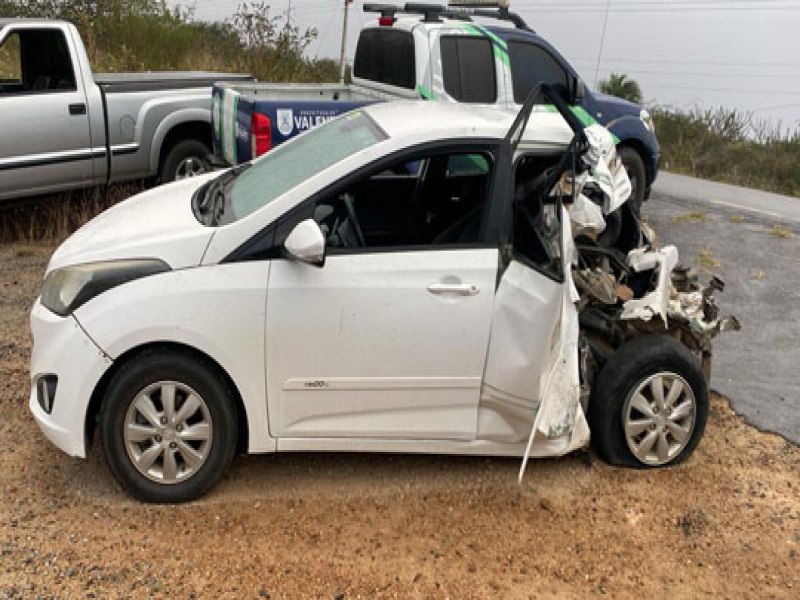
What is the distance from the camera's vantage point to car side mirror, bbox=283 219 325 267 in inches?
135

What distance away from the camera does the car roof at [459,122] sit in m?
3.84

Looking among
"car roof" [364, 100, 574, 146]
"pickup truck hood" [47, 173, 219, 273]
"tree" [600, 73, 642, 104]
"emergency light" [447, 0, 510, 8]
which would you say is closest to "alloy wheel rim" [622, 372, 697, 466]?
"car roof" [364, 100, 574, 146]

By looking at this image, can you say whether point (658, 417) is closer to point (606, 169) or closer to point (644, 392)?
point (644, 392)

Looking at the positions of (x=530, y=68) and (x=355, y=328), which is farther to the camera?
(x=530, y=68)

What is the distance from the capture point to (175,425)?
3611 mm

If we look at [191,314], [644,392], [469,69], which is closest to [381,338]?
[191,314]

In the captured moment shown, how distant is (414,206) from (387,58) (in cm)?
384

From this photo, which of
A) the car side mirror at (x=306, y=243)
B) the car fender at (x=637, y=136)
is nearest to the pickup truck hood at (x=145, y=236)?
the car side mirror at (x=306, y=243)

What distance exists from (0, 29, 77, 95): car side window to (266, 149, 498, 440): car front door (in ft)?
15.4

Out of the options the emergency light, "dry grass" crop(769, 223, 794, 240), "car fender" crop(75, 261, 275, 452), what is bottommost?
"dry grass" crop(769, 223, 794, 240)

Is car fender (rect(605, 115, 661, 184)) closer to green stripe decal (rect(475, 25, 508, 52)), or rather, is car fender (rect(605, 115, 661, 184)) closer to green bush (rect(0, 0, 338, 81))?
green stripe decal (rect(475, 25, 508, 52))

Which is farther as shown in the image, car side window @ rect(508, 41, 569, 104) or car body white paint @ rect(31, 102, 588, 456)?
car side window @ rect(508, 41, 569, 104)

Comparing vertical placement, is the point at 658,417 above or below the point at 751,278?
above

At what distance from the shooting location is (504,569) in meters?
3.43
